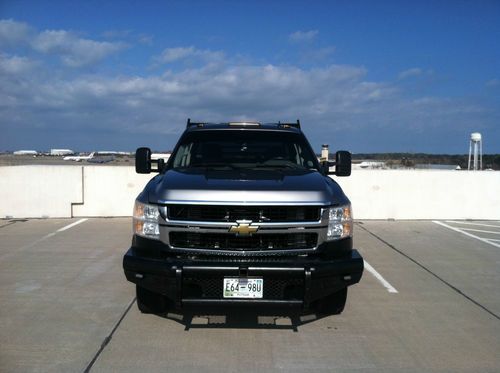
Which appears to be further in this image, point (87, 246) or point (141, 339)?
point (87, 246)

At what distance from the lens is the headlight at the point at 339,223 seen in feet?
14.4

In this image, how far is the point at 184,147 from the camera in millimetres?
5938

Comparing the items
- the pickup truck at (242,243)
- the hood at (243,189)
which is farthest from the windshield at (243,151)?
the pickup truck at (242,243)

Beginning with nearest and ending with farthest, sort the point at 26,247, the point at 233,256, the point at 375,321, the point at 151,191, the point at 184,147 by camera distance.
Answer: the point at 233,256, the point at 151,191, the point at 375,321, the point at 184,147, the point at 26,247

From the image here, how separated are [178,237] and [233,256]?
493 mm

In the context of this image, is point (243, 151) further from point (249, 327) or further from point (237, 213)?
point (249, 327)

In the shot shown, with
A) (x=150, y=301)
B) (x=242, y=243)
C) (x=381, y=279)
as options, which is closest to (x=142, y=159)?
(x=150, y=301)

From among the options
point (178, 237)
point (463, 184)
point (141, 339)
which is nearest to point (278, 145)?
point (178, 237)

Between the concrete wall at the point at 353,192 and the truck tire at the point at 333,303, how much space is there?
7.01 metres

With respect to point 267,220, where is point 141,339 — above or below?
below

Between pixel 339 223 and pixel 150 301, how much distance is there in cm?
195

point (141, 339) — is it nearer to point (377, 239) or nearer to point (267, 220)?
point (267, 220)

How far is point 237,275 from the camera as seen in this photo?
13.6ft

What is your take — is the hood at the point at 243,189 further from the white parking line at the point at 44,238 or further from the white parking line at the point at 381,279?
the white parking line at the point at 44,238
